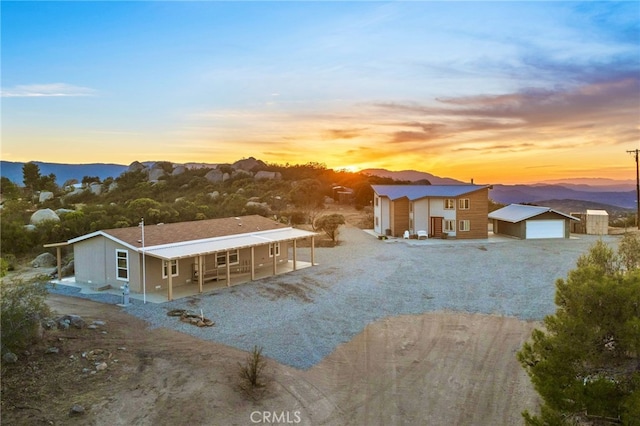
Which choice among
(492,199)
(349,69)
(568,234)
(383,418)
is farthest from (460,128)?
(383,418)

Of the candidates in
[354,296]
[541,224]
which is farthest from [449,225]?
[354,296]

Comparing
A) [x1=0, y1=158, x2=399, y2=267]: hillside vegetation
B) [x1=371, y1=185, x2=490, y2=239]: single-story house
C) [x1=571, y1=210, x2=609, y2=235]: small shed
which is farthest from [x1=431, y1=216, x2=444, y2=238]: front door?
[x1=571, y1=210, x2=609, y2=235]: small shed

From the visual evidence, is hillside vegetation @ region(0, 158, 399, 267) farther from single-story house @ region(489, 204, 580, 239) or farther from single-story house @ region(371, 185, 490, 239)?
single-story house @ region(489, 204, 580, 239)

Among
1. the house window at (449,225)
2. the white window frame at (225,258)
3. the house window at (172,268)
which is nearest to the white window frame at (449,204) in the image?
the house window at (449,225)

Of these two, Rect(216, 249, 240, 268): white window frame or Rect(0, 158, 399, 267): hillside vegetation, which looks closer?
Rect(216, 249, 240, 268): white window frame

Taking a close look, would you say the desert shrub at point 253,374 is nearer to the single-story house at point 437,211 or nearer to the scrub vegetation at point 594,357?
the scrub vegetation at point 594,357

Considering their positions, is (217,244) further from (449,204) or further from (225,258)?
(449,204)

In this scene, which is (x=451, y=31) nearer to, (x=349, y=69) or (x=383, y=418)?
(x=349, y=69)
